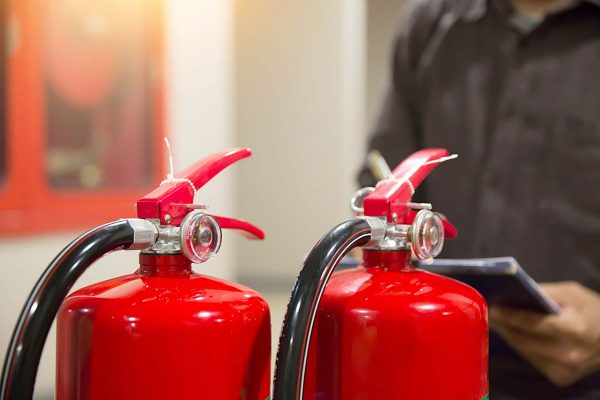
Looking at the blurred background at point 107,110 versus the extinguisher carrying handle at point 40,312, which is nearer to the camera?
the extinguisher carrying handle at point 40,312

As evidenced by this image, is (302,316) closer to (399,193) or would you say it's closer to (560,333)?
(399,193)

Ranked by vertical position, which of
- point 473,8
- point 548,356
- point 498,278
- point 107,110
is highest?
point 473,8

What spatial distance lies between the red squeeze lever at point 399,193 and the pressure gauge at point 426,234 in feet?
0.05

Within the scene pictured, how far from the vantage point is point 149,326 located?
17.1 inches

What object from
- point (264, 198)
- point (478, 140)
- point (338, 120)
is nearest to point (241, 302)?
point (478, 140)

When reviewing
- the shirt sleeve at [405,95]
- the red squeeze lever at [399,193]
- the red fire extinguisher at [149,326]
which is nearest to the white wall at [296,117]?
the shirt sleeve at [405,95]

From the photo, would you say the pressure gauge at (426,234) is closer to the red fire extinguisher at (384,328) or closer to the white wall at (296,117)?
the red fire extinguisher at (384,328)

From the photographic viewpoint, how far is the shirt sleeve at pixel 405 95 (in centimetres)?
115

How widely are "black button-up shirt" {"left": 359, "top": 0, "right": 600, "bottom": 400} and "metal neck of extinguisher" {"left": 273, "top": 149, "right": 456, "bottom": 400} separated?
454 millimetres

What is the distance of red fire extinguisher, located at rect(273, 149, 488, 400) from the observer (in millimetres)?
471

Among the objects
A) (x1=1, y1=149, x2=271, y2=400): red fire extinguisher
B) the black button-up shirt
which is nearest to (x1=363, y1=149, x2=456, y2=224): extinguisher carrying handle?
(x1=1, y1=149, x2=271, y2=400): red fire extinguisher

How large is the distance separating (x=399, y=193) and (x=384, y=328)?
104 mm

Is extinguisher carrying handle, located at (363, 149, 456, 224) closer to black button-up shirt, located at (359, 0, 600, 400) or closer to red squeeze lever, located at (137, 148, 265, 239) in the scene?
red squeeze lever, located at (137, 148, 265, 239)

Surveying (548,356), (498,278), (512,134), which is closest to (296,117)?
(512,134)
